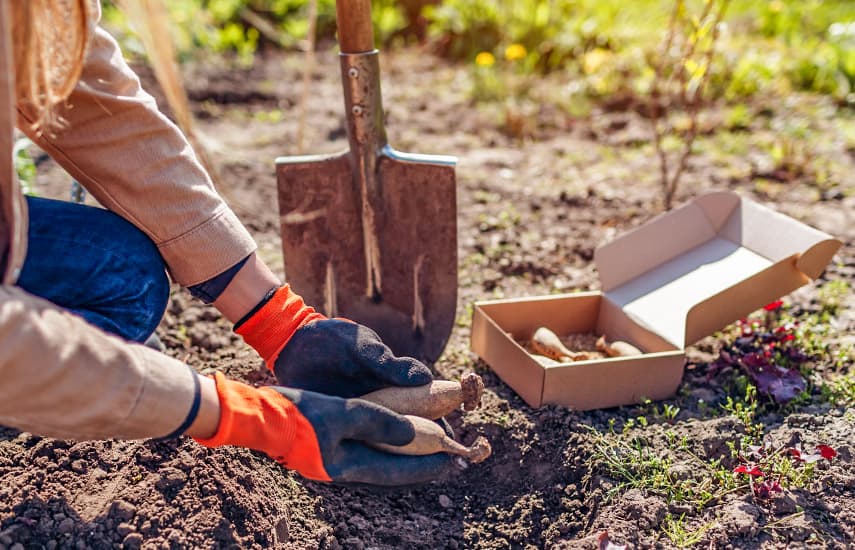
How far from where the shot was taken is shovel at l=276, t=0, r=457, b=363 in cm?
230

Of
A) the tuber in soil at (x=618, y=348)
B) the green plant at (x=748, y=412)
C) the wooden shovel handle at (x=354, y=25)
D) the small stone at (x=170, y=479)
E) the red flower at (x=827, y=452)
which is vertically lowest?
the green plant at (x=748, y=412)

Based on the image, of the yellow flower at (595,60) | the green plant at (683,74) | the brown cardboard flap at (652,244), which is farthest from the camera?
the yellow flower at (595,60)

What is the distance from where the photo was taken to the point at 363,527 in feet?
5.95

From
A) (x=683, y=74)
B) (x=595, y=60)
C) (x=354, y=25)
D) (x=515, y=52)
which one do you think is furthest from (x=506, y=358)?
(x=515, y=52)

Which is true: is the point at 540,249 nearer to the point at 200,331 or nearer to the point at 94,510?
the point at 200,331

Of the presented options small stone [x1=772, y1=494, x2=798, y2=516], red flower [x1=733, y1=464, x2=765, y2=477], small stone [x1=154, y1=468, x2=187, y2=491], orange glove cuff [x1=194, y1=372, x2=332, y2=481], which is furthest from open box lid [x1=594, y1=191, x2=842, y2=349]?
small stone [x1=154, y1=468, x2=187, y2=491]

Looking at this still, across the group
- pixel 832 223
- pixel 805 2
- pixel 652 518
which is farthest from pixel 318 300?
pixel 805 2

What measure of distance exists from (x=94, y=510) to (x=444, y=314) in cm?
111

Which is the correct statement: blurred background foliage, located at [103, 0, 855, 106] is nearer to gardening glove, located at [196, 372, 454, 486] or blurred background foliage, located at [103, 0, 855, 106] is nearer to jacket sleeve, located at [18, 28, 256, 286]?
jacket sleeve, located at [18, 28, 256, 286]

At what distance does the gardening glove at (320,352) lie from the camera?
178 centimetres

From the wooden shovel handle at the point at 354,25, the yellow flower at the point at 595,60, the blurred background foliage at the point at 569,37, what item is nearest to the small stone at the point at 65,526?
the wooden shovel handle at the point at 354,25

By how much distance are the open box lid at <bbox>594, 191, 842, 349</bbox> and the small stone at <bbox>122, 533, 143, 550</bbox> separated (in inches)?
56.5

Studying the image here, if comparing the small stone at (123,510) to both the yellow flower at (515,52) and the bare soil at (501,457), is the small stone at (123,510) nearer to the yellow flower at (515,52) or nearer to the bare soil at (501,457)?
the bare soil at (501,457)

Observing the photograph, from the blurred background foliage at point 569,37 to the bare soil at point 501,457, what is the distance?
3.14 feet
